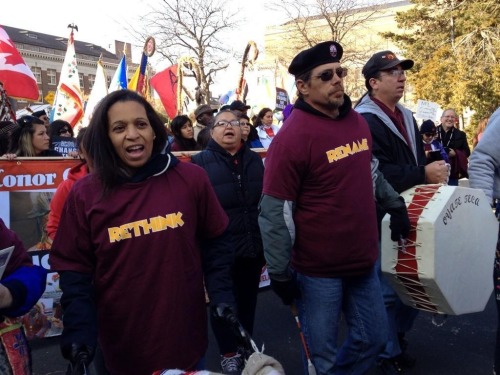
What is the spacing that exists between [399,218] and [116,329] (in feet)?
5.57

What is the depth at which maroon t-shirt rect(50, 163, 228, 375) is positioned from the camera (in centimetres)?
214

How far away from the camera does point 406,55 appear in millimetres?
25688

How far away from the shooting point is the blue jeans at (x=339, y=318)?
2.87 metres

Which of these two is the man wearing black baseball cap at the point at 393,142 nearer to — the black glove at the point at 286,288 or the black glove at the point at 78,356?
the black glove at the point at 286,288

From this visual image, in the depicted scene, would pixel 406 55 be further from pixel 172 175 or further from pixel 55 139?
pixel 172 175

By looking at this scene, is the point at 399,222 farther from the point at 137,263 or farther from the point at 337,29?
the point at 337,29

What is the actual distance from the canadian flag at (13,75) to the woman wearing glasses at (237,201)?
4585 millimetres

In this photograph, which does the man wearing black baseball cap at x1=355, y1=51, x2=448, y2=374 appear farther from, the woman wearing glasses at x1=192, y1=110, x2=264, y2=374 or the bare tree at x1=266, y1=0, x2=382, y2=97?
the bare tree at x1=266, y1=0, x2=382, y2=97

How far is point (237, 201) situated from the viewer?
408cm

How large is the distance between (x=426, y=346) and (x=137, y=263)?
314cm

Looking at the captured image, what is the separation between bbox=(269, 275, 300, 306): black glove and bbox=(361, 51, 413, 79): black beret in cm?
165

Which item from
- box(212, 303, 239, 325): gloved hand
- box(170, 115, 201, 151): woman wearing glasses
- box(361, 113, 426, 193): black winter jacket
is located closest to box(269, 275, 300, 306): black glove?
box(212, 303, 239, 325): gloved hand

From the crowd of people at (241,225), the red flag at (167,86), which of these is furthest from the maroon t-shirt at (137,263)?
the red flag at (167,86)

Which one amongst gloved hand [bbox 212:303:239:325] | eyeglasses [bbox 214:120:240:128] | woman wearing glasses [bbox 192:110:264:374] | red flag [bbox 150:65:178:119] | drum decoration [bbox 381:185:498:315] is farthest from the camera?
red flag [bbox 150:65:178:119]
